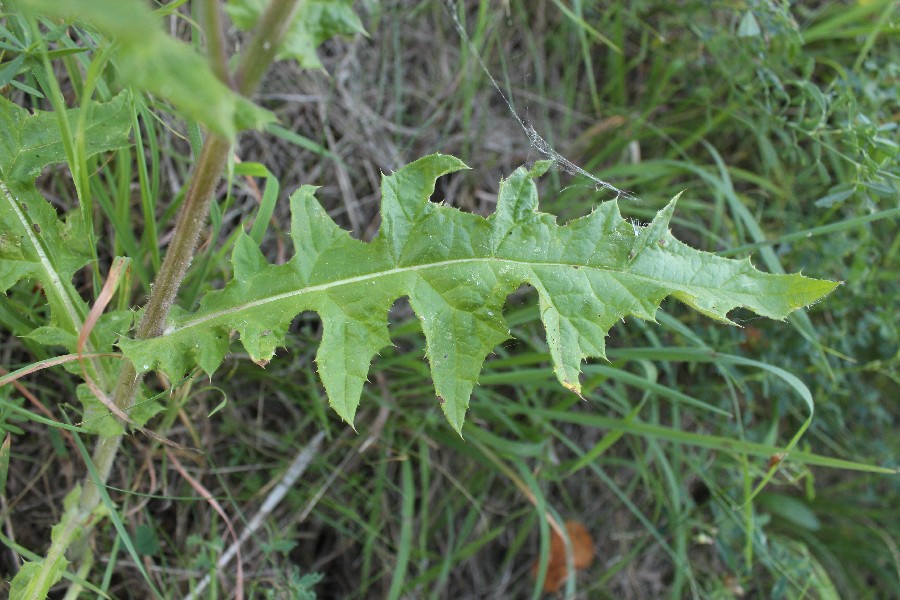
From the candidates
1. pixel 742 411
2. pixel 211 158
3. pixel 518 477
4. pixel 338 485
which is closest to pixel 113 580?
pixel 338 485

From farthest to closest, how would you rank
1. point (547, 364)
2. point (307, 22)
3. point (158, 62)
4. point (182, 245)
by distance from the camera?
point (547, 364)
point (182, 245)
point (307, 22)
point (158, 62)

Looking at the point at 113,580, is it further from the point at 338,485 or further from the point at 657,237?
the point at 657,237

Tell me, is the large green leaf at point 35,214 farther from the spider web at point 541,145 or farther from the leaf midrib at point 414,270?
the spider web at point 541,145

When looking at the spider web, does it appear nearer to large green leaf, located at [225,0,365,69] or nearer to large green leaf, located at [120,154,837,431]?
large green leaf, located at [120,154,837,431]

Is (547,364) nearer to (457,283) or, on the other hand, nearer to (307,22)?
(457,283)

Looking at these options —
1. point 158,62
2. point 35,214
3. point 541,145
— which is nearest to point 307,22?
point 158,62

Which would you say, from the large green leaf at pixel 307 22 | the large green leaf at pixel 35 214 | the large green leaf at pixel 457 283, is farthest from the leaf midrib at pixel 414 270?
the large green leaf at pixel 307 22
